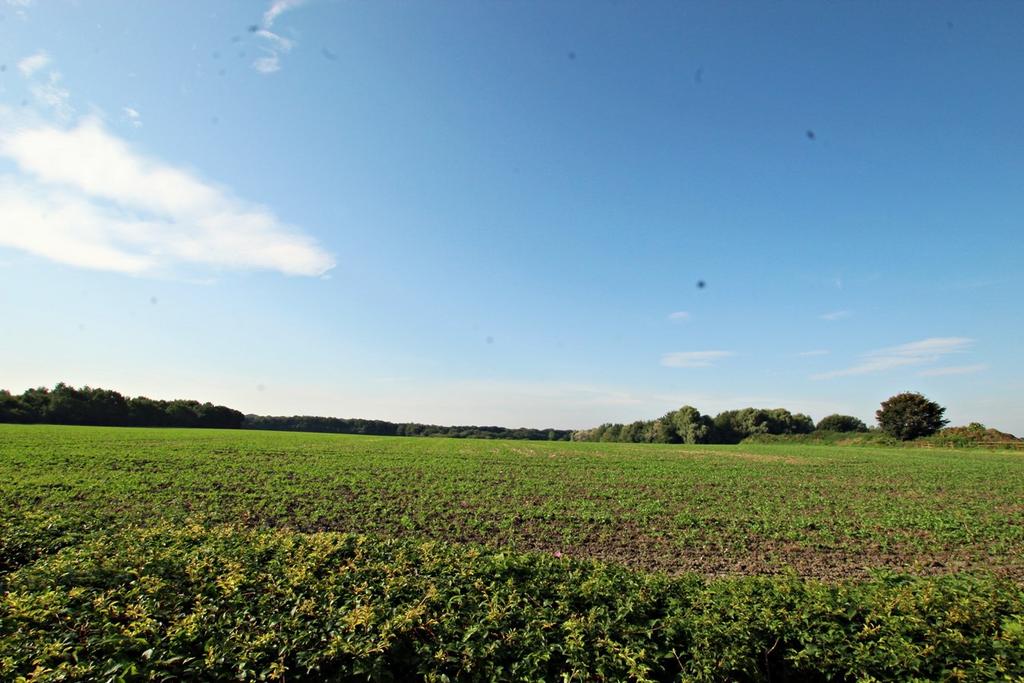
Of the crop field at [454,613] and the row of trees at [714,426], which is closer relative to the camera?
the crop field at [454,613]

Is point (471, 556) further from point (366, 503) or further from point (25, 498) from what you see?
point (25, 498)

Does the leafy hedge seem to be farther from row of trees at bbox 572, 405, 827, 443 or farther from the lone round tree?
row of trees at bbox 572, 405, 827, 443

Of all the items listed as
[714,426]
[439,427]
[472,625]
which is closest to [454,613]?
[472,625]

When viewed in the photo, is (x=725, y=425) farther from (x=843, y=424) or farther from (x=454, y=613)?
(x=454, y=613)

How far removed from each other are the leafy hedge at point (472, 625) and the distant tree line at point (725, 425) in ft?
348

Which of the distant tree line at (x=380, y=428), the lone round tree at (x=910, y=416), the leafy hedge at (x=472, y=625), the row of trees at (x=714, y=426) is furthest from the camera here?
the distant tree line at (x=380, y=428)

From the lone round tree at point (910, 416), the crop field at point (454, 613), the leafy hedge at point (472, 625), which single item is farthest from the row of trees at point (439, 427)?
the leafy hedge at point (472, 625)

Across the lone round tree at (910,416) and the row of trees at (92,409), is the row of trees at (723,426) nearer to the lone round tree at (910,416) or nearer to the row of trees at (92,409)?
the lone round tree at (910,416)

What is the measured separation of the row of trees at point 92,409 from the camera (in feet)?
270

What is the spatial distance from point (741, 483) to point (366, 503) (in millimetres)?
21060

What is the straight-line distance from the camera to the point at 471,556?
6.48 m

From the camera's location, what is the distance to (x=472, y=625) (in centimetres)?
448

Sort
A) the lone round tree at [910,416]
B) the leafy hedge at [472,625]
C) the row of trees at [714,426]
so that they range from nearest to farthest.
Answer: the leafy hedge at [472,625] → the lone round tree at [910,416] → the row of trees at [714,426]

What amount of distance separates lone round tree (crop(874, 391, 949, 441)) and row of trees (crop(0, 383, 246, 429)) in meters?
145
